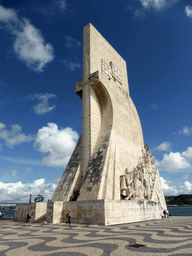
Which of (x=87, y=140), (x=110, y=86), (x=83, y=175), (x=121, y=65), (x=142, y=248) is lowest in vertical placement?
(x=142, y=248)

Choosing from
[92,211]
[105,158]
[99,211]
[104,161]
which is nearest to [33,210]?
[92,211]

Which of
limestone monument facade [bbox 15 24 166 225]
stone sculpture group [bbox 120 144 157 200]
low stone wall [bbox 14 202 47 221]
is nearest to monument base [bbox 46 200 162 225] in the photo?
limestone monument facade [bbox 15 24 166 225]

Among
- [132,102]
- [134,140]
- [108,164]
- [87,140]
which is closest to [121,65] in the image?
[132,102]

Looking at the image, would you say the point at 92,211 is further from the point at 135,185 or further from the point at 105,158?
the point at 135,185

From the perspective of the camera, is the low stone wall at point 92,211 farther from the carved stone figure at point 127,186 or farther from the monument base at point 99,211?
the carved stone figure at point 127,186

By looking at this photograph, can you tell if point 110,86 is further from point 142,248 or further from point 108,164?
point 142,248

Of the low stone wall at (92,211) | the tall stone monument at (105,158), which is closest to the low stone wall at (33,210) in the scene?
the low stone wall at (92,211)

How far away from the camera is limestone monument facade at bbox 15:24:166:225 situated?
7.92 meters

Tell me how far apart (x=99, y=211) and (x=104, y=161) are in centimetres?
260

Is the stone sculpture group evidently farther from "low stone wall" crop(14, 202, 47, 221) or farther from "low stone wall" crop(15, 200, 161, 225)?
"low stone wall" crop(14, 202, 47, 221)

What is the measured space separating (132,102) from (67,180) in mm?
8672

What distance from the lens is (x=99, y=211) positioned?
7.10 metres

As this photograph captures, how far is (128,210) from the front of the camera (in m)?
8.14

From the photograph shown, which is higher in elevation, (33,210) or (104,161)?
(104,161)
